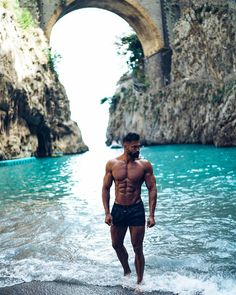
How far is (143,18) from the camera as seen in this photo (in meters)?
37.1

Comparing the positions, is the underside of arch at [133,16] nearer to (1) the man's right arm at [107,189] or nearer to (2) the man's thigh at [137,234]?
(1) the man's right arm at [107,189]

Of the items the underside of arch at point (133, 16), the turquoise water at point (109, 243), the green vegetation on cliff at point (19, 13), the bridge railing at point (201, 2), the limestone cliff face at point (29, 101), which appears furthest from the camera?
the underside of arch at point (133, 16)

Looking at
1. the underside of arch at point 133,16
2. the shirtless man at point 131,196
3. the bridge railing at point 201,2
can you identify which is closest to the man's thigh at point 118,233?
the shirtless man at point 131,196

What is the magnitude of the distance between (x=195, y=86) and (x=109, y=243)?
30.1 m

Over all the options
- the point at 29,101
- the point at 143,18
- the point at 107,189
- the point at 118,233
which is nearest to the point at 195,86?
the point at 143,18

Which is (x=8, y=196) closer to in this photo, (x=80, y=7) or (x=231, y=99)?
(x=231, y=99)

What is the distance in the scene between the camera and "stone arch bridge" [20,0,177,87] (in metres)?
32.9

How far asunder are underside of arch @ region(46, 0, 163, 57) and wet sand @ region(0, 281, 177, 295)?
31.8 metres

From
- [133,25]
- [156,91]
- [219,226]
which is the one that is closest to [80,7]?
[133,25]

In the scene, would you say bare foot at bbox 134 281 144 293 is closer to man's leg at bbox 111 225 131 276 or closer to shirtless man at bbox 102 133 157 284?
shirtless man at bbox 102 133 157 284

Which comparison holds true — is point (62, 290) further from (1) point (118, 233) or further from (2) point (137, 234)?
(2) point (137, 234)

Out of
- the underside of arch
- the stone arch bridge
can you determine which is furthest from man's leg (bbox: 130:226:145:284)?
the underside of arch

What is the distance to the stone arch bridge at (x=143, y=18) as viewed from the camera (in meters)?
32.9

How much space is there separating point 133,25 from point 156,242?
35.9 m
